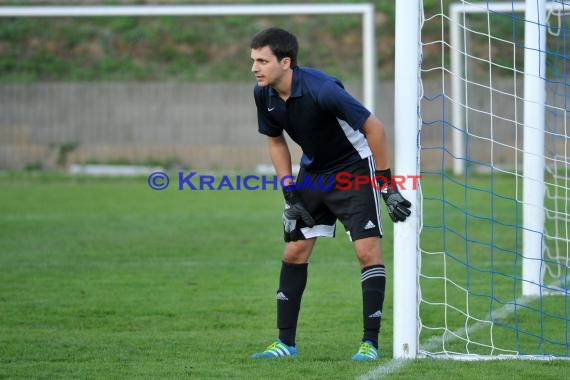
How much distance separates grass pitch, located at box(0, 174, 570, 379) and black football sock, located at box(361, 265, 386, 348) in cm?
18

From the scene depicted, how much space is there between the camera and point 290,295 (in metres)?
6.07

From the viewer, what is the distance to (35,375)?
5395 millimetres

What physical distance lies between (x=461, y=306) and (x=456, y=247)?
10.7 ft

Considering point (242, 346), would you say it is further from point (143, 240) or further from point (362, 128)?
point (143, 240)

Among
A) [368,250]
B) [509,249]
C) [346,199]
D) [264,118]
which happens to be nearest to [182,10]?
[509,249]

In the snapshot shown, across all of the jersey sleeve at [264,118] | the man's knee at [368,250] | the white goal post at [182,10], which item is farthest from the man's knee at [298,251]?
the white goal post at [182,10]

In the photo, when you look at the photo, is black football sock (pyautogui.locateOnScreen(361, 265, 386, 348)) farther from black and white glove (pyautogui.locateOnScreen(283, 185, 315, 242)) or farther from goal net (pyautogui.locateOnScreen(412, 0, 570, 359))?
black and white glove (pyautogui.locateOnScreen(283, 185, 315, 242))

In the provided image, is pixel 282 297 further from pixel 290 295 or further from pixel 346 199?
pixel 346 199

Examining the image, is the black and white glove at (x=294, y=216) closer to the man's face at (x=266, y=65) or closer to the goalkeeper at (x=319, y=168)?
the goalkeeper at (x=319, y=168)

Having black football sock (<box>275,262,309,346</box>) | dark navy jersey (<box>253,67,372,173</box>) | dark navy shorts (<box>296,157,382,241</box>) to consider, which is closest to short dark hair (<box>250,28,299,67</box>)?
dark navy jersey (<box>253,67,372,173</box>)

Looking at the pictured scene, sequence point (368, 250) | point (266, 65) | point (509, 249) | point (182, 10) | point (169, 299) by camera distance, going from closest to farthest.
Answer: point (266, 65)
point (368, 250)
point (169, 299)
point (509, 249)
point (182, 10)

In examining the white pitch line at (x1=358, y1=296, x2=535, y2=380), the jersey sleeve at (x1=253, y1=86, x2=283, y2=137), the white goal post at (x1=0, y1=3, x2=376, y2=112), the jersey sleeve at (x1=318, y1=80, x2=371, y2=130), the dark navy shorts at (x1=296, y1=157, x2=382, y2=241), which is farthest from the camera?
the white goal post at (x1=0, y1=3, x2=376, y2=112)

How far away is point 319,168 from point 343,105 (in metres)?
0.55

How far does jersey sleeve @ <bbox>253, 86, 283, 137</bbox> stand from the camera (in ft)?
19.6
